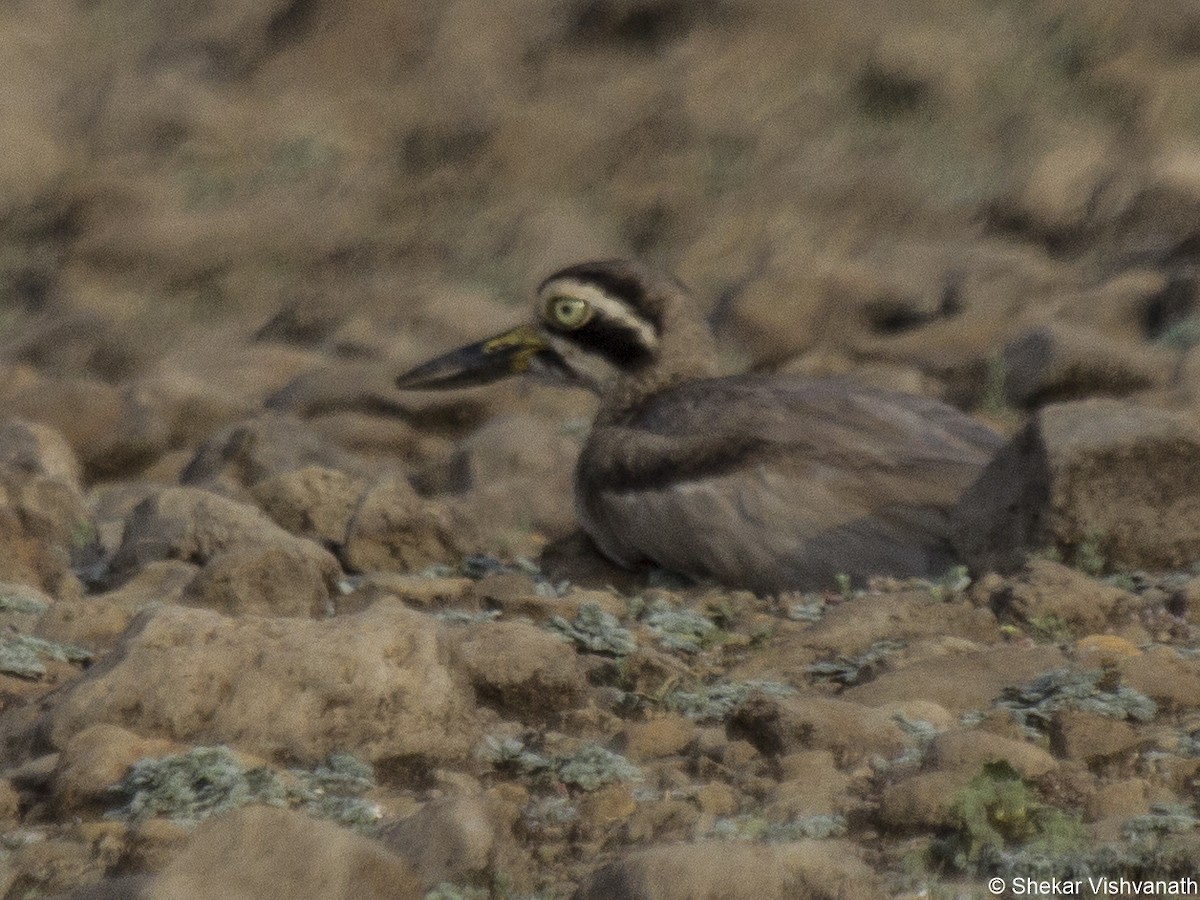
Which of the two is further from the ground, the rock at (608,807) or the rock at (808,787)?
the rock at (808,787)

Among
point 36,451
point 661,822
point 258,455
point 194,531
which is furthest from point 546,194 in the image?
point 661,822

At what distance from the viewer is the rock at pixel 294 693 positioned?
3.97 meters

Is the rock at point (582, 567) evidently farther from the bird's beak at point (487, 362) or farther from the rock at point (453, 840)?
the rock at point (453, 840)

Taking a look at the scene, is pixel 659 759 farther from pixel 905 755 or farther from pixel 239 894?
pixel 239 894

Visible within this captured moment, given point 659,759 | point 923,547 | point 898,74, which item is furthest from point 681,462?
point 898,74

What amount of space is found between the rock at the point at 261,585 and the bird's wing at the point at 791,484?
4.85 ft

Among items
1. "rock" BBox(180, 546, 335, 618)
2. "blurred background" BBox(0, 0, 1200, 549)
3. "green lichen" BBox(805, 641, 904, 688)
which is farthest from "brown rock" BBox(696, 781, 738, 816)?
"blurred background" BBox(0, 0, 1200, 549)

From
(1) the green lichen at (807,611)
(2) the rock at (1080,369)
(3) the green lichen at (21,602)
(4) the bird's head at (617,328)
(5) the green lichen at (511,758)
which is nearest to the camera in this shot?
(5) the green lichen at (511,758)

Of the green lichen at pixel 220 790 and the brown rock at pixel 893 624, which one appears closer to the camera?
the green lichen at pixel 220 790

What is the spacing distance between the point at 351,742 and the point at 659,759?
1.81 ft

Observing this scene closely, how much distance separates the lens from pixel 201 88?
14.6m

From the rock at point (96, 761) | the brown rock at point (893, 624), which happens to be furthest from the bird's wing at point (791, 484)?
the rock at point (96, 761)

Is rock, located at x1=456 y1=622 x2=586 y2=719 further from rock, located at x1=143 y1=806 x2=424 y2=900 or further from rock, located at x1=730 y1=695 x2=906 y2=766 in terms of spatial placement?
rock, located at x1=143 y1=806 x2=424 y2=900

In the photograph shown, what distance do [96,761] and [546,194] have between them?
31.1 feet
